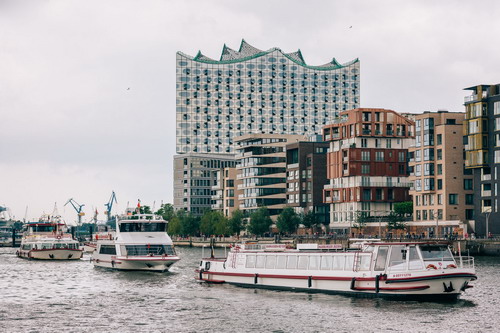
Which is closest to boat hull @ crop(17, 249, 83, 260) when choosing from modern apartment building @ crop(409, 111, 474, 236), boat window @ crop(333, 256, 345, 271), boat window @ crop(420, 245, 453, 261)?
modern apartment building @ crop(409, 111, 474, 236)

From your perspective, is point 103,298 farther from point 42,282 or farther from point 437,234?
point 437,234

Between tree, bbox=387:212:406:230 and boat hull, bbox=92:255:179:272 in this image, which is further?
tree, bbox=387:212:406:230

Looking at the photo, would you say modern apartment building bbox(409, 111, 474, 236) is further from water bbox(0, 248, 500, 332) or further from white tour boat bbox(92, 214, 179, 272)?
water bbox(0, 248, 500, 332)

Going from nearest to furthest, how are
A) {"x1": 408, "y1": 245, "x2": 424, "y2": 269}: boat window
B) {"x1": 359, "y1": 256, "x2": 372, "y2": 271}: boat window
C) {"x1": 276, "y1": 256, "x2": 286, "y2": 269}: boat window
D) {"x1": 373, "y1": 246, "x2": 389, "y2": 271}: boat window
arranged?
{"x1": 408, "y1": 245, "x2": 424, "y2": 269}: boat window, {"x1": 373, "y1": 246, "x2": 389, "y2": 271}: boat window, {"x1": 359, "y1": 256, "x2": 372, "y2": 271}: boat window, {"x1": 276, "y1": 256, "x2": 286, "y2": 269}: boat window

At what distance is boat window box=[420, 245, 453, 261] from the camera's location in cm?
7119

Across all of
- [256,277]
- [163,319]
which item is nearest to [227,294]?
[256,277]

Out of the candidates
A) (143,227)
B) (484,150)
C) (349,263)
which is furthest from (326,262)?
(484,150)

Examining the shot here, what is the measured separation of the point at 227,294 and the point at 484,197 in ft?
351

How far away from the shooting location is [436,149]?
7343 inches

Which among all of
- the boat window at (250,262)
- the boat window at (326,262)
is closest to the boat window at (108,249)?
the boat window at (250,262)

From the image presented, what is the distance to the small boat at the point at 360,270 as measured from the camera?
70.1m

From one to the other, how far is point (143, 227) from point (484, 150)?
85.4m

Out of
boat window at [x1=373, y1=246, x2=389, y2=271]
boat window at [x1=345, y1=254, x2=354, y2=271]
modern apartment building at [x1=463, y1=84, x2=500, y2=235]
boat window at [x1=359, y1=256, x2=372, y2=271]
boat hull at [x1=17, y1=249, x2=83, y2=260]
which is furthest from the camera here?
modern apartment building at [x1=463, y1=84, x2=500, y2=235]

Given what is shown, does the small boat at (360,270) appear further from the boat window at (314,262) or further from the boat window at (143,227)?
the boat window at (143,227)
